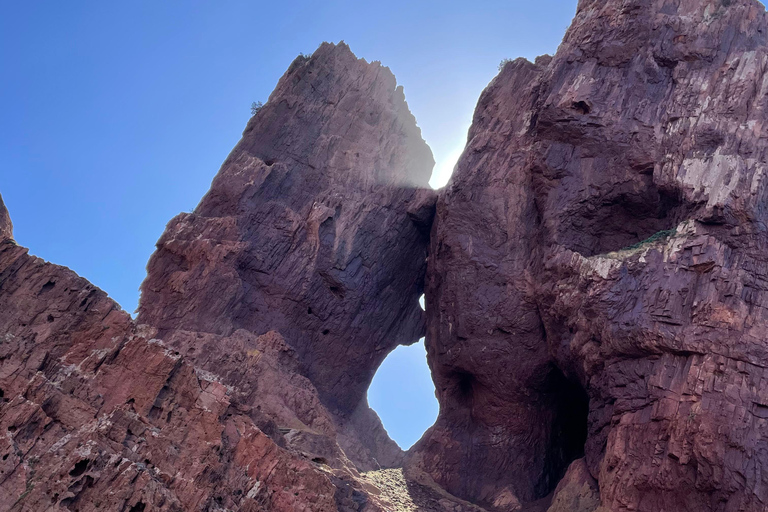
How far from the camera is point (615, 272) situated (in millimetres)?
20672

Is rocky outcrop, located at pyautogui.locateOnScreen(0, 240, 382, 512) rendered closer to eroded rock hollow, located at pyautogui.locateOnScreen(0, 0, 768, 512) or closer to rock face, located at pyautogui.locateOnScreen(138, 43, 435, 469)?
eroded rock hollow, located at pyautogui.locateOnScreen(0, 0, 768, 512)

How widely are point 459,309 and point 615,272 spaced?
735 centimetres

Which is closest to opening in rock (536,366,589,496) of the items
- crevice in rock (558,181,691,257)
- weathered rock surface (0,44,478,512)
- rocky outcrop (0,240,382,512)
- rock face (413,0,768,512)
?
rock face (413,0,768,512)

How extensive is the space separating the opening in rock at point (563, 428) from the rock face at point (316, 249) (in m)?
7.36

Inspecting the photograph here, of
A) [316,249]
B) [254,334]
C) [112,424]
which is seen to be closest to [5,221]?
[112,424]

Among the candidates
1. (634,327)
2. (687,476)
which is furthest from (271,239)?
(687,476)

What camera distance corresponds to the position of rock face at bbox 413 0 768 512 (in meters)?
17.7

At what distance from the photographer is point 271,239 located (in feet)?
88.8

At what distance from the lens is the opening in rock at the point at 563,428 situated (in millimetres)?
25625

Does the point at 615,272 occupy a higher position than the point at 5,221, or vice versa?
the point at 615,272

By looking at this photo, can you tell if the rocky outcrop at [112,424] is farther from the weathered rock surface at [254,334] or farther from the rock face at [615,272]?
the rock face at [615,272]

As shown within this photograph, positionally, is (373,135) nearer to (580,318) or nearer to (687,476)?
(580,318)

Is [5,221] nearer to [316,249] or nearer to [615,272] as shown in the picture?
[316,249]

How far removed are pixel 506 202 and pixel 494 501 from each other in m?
12.0
